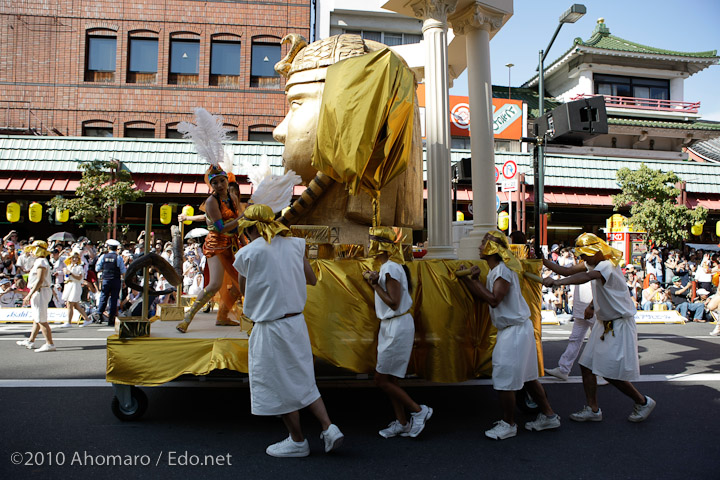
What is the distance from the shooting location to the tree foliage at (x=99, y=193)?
53.1 feet

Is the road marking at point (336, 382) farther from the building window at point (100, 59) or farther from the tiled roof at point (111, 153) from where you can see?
the building window at point (100, 59)

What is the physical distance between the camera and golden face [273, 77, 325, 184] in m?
5.41

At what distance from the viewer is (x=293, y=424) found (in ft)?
12.2

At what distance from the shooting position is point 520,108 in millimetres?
22203

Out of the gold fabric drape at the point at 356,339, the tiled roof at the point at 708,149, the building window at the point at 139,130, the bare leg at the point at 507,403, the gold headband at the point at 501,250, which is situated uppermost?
the tiled roof at the point at 708,149

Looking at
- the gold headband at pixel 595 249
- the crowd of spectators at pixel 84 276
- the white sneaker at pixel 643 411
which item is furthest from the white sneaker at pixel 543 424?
the crowd of spectators at pixel 84 276

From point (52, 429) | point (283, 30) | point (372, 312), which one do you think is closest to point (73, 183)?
point (283, 30)

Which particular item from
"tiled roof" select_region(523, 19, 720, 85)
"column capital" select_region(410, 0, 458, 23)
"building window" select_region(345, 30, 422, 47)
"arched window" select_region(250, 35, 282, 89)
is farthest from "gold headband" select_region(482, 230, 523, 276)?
"tiled roof" select_region(523, 19, 720, 85)

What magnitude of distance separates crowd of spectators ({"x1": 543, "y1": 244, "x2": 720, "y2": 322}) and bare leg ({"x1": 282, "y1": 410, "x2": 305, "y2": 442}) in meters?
10.6

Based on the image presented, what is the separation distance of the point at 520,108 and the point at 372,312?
20.1 m

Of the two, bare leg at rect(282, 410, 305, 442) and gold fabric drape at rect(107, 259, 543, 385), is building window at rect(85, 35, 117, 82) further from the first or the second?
bare leg at rect(282, 410, 305, 442)

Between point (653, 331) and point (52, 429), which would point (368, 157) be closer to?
point (52, 429)

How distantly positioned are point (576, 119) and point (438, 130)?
2737 millimetres

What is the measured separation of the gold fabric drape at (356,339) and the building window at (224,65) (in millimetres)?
20348
